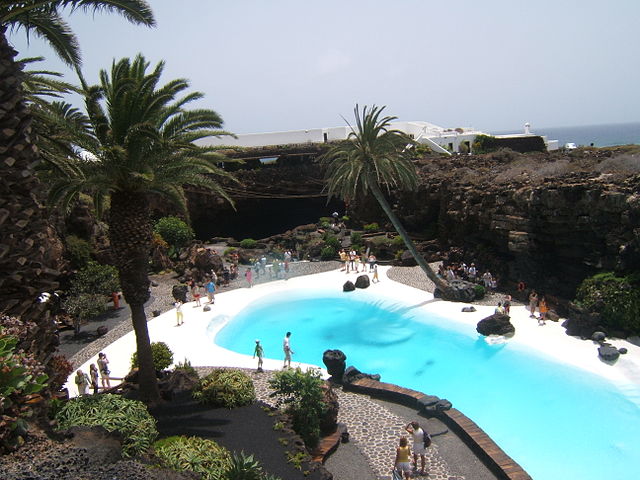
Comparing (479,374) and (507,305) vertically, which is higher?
(507,305)

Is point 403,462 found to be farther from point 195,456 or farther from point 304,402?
point 195,456

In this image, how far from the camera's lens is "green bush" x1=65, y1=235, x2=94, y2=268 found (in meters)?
25.8

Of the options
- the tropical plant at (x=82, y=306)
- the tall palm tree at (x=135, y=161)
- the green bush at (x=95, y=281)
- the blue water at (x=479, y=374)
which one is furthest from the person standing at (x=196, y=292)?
the tall palm tree at (x=135, y=161)

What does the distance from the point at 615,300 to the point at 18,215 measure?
64.9ft

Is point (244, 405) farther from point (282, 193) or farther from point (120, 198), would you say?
point (282, 193)

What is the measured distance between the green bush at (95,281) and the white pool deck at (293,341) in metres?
3.15

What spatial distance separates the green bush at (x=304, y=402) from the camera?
1206 centimetres

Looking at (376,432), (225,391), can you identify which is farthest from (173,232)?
(376,432)

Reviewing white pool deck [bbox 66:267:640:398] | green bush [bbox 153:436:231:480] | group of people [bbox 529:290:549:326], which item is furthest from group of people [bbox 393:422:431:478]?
group of people [bbox 529:290:549:326]

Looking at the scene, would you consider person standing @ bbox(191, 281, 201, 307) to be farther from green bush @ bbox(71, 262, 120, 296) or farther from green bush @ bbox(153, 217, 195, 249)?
green bush @ bbox(153, 217, 195, 249)

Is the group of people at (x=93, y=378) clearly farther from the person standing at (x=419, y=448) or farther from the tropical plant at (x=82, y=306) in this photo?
the person standing at (x=419, y=448)

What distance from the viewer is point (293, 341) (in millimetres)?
22562

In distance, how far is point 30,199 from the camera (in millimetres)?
8195

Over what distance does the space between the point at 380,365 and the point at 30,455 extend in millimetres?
15224
